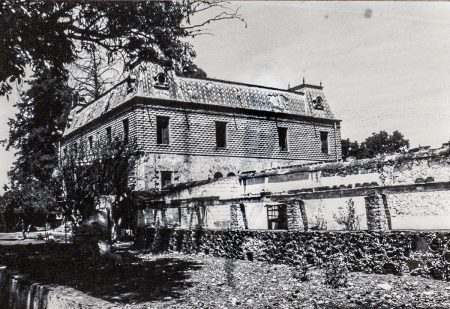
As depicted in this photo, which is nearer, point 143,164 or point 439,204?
point 439,204

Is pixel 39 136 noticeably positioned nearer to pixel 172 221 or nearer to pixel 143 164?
pixel 143 164

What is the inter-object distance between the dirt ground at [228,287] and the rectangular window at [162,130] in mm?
13834

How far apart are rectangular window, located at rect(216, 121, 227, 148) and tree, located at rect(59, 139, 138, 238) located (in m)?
7.15

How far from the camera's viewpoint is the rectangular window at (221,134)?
26.5 metres

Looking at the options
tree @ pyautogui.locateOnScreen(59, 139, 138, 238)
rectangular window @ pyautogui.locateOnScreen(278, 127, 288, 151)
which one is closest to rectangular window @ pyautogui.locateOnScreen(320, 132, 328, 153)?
rectangular window @ pyautogui.locateOnScreen(278, 127, 288, 151)

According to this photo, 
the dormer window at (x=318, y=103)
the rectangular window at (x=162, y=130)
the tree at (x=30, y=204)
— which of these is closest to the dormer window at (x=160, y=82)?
the rectangular window at (x=162, y=130)

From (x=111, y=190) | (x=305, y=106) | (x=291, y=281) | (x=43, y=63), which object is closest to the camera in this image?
(x=291, y=281)

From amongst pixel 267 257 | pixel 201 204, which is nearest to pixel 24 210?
pixel 201 204

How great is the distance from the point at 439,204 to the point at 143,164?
48.2 feet

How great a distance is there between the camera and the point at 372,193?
984 cm

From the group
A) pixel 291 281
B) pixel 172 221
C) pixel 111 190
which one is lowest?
pixel 291 281

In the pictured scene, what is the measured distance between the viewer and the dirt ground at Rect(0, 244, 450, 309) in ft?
20.9

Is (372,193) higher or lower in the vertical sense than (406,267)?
higher

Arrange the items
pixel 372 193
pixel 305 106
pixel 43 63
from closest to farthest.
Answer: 1. pixel 43 63
2. pixel 372 193
3. pixel 305 106
